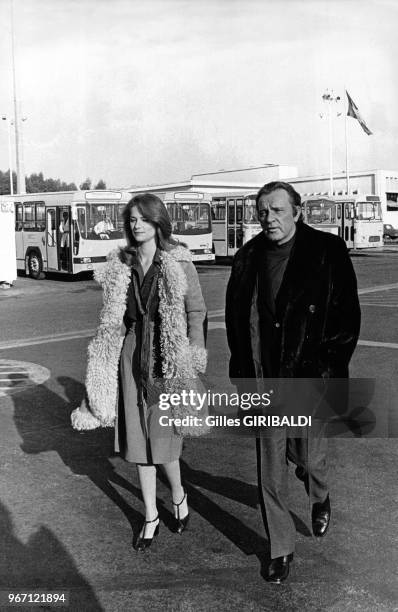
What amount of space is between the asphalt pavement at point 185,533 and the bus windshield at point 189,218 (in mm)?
19186

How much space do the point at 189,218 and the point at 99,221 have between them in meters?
4.84

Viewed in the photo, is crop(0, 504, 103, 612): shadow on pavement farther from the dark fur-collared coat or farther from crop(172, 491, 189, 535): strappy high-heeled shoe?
the dark fur-collared coat

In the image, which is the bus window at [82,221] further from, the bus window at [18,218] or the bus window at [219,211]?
the bus window at [219,211]

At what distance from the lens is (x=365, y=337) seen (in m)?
10.3

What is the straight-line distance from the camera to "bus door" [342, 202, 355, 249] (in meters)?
32.5

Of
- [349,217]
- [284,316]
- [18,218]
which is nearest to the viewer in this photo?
[284,316]

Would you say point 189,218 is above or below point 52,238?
above

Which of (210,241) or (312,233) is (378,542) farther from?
(210,241)

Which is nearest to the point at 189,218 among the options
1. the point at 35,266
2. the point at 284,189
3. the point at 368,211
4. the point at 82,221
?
the point at 82,221

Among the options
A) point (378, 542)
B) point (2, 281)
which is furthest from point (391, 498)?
point (2, 281)

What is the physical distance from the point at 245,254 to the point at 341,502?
1.66m

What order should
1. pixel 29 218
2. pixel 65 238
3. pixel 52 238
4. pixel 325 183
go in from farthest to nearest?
1. pixel 325 183
2. pixel 29 218
3. pixel 52 238
4. pixel 65 238

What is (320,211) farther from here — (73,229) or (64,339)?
(64,339)

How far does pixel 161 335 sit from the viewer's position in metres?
3.82
